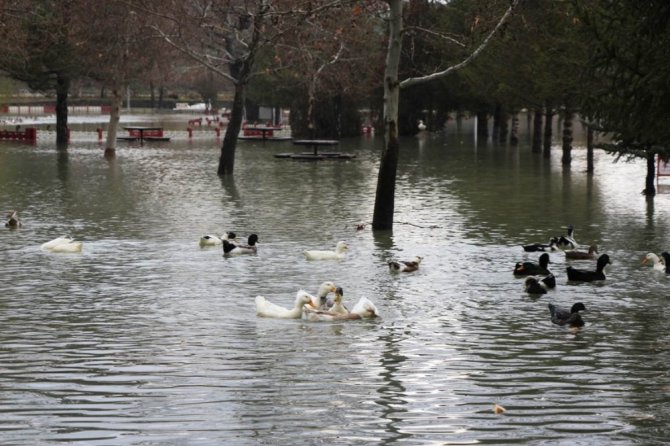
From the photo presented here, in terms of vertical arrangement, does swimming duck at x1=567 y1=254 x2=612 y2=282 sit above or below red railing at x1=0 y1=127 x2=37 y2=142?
below

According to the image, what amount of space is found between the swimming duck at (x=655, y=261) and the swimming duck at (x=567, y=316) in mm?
5445

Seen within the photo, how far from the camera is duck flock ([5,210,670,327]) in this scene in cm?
1789

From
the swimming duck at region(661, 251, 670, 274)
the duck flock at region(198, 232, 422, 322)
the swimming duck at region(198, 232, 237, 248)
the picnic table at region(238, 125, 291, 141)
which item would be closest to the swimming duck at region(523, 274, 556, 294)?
the swimming duck at region(661, 251, 670, 274)

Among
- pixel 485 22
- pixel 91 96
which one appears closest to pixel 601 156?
pixel 485 22

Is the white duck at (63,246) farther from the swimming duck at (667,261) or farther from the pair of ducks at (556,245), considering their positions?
the swimming duck at (667,261)

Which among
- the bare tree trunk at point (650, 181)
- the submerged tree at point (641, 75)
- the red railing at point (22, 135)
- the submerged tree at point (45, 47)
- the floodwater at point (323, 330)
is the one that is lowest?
the floodwater at point (323, 330)

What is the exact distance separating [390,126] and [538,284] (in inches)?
367

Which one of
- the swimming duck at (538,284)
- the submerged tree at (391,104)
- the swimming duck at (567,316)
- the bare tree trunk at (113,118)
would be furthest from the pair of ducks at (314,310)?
the bare tree trunk at (113,118)

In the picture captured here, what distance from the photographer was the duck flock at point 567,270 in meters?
17.7

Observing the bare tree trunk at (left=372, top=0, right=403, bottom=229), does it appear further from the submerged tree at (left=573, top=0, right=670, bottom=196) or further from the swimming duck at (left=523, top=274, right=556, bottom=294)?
the swimming duck at (left=523, top=274, right=556, bottom=294)

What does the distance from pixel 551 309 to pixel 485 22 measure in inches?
512

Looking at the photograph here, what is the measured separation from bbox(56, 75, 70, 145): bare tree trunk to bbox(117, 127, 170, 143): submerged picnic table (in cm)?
478

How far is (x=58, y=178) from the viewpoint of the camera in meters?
45.7

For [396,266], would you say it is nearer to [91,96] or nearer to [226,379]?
[226,379]
